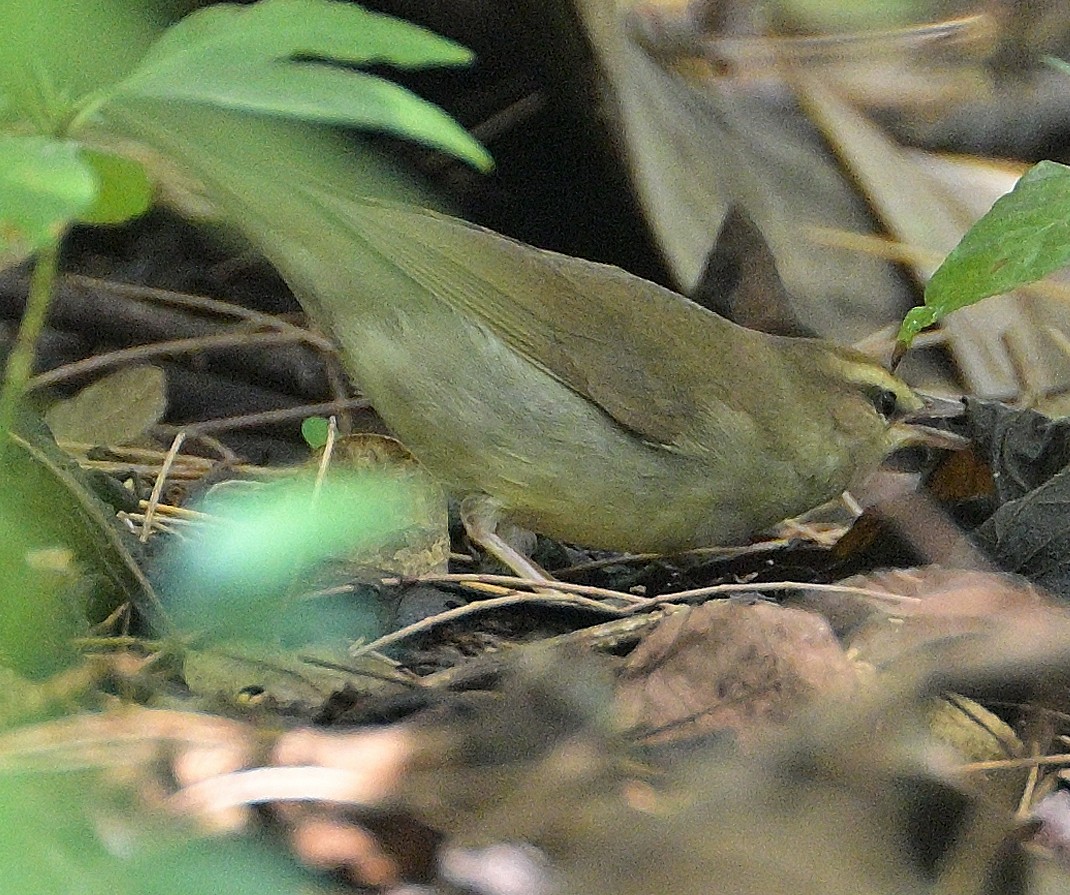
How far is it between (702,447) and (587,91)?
5.03ft

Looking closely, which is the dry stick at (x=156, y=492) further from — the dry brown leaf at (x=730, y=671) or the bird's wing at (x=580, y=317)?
the dry brown leaf at (x=730, y=671)

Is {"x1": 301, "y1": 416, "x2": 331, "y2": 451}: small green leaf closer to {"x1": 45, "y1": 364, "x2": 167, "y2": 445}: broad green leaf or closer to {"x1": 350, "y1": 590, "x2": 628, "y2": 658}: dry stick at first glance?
{"x1": 45, "y1": 364, "x2": 167, "y2": 445}: broad green leaf

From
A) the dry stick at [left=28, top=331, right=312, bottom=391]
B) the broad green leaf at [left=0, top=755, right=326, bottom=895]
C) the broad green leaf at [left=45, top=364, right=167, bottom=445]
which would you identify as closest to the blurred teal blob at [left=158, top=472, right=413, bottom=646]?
the broad green leaf at [left=0, top=755, right=326, bottom=895]

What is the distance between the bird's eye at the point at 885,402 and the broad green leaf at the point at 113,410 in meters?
2.10

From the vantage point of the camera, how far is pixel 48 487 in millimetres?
2562

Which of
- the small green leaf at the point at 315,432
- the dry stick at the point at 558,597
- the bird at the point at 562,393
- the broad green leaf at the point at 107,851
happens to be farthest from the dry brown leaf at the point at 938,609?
the small green leaf at the point at 315,432

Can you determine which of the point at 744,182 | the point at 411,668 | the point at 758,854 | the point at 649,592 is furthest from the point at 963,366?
the point at 758,854

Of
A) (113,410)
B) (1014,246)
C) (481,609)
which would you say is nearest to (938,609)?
(1014,246)

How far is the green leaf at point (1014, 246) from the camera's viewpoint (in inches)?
103

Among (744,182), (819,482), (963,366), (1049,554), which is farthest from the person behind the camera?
(744,182)

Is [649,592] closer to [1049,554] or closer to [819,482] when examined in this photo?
[819,482]

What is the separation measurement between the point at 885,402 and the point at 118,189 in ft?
7.80

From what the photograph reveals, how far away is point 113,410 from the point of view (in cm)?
389

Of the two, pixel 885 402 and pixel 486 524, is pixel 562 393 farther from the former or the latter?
pixel 885 402
